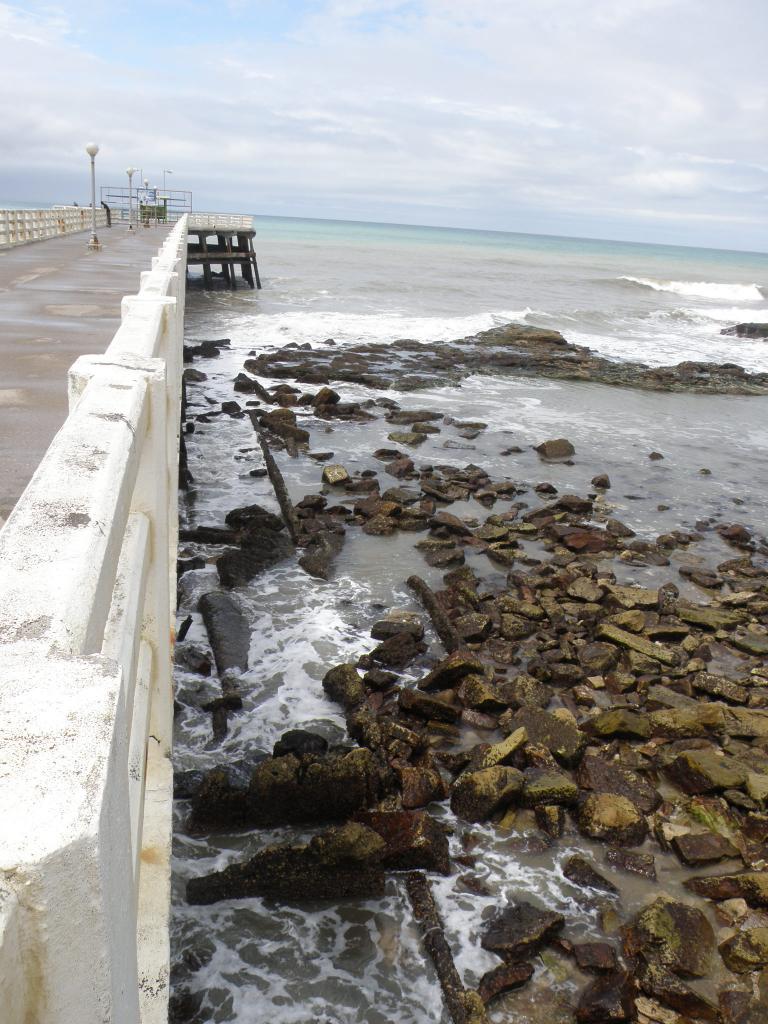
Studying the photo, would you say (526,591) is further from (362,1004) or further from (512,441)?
(512,441)

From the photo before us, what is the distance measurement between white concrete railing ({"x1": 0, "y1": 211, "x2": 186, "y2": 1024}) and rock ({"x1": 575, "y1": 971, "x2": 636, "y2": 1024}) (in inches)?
86.8

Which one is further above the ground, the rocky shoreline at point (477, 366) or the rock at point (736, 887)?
the rocky shoreline at point (477, 366)

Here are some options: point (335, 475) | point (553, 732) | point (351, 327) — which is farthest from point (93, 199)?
point (553, 732)

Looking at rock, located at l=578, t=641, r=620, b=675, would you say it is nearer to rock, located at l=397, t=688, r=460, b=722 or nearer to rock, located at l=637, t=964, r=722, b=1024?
rock, located at l=397, t=688, r=460, b=722

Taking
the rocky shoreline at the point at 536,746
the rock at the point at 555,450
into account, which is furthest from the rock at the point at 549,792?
the rock at the point at 555,450

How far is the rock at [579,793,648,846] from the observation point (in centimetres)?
454

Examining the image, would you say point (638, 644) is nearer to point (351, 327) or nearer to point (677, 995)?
point (677, 995)

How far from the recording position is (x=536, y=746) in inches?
201

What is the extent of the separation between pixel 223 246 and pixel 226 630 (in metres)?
33.0

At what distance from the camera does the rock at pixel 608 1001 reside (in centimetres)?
342

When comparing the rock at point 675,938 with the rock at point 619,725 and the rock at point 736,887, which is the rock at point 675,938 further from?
the rock at point 619,725

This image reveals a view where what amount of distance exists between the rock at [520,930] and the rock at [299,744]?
4.86 ft

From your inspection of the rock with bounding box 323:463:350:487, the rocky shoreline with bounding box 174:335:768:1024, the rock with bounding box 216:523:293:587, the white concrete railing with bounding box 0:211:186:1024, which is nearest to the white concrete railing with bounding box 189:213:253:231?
the rock with bounding box 323:463:350:487

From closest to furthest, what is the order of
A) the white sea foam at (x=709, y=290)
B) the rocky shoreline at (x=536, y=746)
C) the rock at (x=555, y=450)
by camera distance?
the rocky shoreline at (x=536, y=746) < the rock at (x=555, y=450) < the white sea foam at (x=709, y=290)
